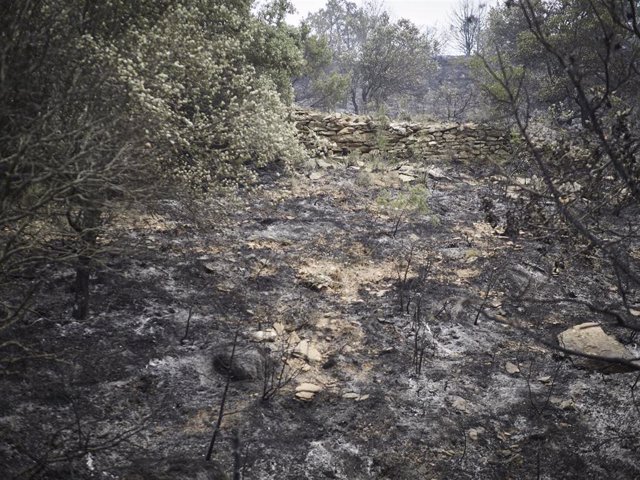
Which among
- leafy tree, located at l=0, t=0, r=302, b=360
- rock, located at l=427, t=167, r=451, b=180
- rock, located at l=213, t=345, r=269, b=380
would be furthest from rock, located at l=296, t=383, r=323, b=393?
rock, located at l=427, t=167, r=451, b=180

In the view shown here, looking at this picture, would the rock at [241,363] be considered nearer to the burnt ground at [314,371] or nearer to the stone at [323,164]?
the burnt ground at [314,371]

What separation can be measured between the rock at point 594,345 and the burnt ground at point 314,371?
0.16m

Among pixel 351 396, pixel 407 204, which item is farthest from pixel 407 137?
pixel 351 396

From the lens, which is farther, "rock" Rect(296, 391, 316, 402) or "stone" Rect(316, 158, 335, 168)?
"stone" Rect(316, 158, 335, 168)

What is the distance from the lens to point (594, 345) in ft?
20.8

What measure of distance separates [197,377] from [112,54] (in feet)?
13.6

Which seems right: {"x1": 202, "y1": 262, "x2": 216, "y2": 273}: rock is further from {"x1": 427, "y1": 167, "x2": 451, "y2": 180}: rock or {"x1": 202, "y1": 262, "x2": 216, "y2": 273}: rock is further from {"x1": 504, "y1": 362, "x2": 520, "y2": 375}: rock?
{"x1": 427, "y1": 167, "x2": 451, "y2": 180}: rock

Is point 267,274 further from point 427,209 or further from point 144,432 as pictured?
point 427,209

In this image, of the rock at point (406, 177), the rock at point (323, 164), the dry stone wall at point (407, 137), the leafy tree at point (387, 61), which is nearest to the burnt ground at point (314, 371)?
the rock at point (406, 177)

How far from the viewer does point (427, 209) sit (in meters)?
11.9

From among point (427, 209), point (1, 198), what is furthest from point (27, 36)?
point (427, 209)

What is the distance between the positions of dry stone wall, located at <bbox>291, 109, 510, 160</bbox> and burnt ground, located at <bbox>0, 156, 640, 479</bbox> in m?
7.55

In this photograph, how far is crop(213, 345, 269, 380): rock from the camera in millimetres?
5805

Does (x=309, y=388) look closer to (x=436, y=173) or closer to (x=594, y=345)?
(x=594, y=345)
